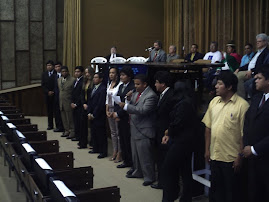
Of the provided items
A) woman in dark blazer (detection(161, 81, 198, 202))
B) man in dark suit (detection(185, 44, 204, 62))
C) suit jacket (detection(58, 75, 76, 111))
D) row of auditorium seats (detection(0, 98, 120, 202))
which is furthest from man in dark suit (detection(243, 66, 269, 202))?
man in dark suit (detection(185, 44, 204, 62))

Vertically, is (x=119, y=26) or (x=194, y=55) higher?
(x=119, y=26)

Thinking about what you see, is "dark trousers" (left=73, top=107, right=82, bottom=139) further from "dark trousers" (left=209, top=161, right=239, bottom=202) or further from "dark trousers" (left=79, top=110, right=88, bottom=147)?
"dark trousers" (left=209, top=161, right=239, bottom=202)

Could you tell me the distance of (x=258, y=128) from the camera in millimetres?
3104

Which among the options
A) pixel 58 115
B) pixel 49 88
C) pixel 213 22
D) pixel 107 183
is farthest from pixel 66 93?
pixel 213 22

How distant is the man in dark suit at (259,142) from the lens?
10.1ft

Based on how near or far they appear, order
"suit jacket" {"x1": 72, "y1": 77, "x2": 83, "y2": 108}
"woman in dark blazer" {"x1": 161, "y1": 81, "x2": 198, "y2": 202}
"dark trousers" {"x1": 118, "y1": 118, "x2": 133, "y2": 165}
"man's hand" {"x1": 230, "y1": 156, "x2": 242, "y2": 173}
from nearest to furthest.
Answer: "man's hand" {"x1": 230, "y1": 156, "x2": 242, "y2": 173} < "woman in dark blazer" {"x1": 161, "y1": 81, "x2": 198, "y2": 202} < "dark trousers" {"x1": 118, "y1": 118, "x2": 133, "y2": 165} < "suit jacket" {"x1": 72, "y1": 77, "x2": 83, "y2": 108}

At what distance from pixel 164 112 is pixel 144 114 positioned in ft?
1.58

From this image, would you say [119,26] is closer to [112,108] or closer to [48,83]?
[48,83]

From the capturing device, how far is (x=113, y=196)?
282 centimetres

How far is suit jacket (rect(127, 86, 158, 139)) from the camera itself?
4.74 metres

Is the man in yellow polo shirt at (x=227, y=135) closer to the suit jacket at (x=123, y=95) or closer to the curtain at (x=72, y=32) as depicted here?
the suit jacket at (x=123, y=95)

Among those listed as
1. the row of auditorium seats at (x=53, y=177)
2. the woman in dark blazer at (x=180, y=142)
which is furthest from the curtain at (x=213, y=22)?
the row of auditorium seats at (x=53, y=177)

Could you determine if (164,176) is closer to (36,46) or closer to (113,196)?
(113,196)

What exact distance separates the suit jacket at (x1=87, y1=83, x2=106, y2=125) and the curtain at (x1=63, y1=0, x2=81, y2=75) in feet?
18.3
